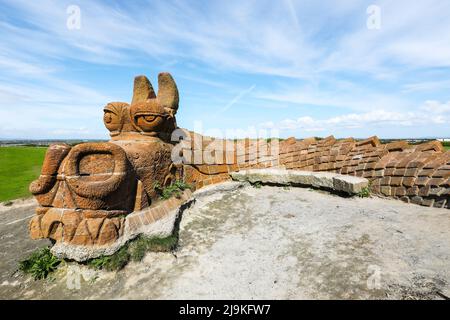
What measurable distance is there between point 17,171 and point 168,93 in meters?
10.6

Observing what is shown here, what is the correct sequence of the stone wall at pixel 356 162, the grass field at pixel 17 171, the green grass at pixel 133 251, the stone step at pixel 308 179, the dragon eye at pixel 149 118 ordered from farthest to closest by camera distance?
the grass field at pixel 17 171
the stone step at pixel 308 179
the stone wall at pixel 356 162
the dragon eye at pixel 149 118
the green grass at pixel 133 251

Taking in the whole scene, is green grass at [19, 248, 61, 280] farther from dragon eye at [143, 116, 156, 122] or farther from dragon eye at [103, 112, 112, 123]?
dragon eye at [143, 116, 156, 122]

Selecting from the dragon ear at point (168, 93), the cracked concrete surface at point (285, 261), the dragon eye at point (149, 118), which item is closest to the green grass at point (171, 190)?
the cracked concrete surface at point (285, 261)

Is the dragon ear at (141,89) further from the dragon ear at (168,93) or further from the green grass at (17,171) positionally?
the green grass at (17,171)

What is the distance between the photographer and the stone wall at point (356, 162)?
14.2ft

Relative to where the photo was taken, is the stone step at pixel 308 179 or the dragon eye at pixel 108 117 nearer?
the dragon eye at pixel 108 117

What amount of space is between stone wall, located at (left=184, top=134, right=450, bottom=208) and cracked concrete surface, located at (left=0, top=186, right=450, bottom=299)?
44cm

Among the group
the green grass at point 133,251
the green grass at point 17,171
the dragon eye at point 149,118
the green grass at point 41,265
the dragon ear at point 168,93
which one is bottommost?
the green grass at point 41,265

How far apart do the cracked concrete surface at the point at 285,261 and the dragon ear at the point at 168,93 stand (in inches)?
78.4

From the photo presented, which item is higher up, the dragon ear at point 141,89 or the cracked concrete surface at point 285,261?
the dragon ear at point 141,89

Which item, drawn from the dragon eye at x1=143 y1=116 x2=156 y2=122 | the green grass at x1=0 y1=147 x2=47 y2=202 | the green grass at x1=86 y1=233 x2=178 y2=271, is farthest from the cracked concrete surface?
the green grass at x1=0 y1=147 x2=47 y2=202

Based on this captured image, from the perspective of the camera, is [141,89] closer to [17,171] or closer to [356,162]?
[356,162]
